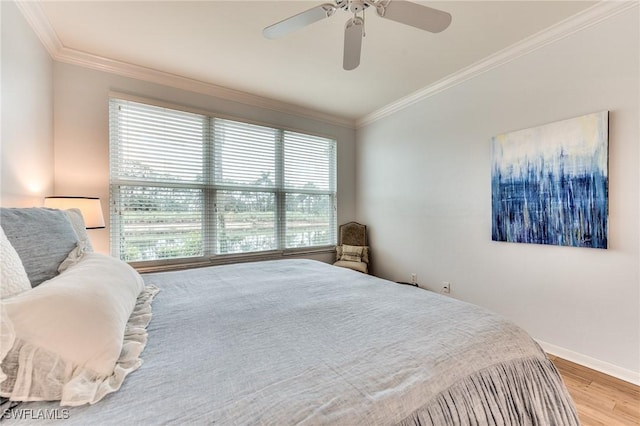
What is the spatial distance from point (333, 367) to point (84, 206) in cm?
239

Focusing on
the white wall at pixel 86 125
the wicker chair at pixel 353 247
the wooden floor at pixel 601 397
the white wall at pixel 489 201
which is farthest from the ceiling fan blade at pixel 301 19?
the wicker chair at pixel 353 247

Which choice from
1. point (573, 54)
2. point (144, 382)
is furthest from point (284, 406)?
point (573, 54)

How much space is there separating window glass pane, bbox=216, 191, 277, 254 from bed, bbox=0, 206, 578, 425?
1.87m

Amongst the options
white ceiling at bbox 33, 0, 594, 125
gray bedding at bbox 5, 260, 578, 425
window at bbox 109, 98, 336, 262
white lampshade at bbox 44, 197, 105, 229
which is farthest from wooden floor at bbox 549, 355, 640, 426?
white lampshade at bbox 44, 197, 105, 229

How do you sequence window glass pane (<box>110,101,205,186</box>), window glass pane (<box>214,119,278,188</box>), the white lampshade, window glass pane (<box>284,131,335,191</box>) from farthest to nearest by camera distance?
window glass pane (<box>284,131,335,191</box>) → window glass pane (<box>214,119,278,188</box>) → window glass pane (<box>110,101,205,186</box>) → the white lampshade

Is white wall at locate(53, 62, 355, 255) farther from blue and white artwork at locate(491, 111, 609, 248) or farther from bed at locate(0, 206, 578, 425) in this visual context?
blue and white artwork at locate(491, 111, 609, 248)

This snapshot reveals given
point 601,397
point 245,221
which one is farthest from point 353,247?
point 601,397

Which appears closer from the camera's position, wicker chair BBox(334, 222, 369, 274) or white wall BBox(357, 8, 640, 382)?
white wall BBox(357, 8, 640, 382)

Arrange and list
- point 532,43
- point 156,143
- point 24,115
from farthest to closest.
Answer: point 156,143
point 532,43
point 24,115

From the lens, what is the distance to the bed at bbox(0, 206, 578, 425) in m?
0.65

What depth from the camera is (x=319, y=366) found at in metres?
0.82

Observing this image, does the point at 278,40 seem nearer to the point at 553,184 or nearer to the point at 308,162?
the point at 308,162

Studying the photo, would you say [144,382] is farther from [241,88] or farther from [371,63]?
[241,88]

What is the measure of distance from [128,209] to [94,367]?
8.30 feet
